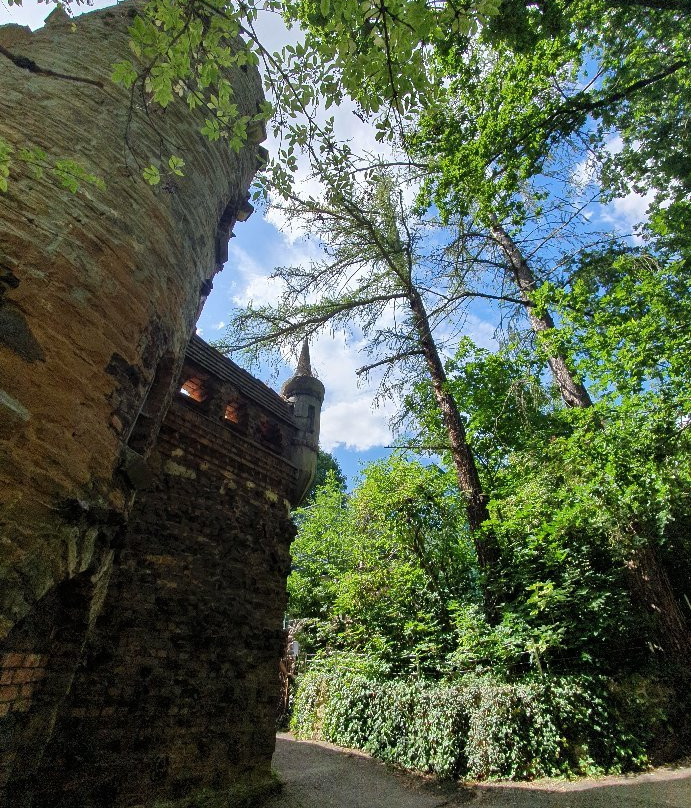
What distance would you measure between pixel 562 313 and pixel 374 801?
8.34 meters

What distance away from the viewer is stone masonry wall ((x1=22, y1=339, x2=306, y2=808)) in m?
3.61

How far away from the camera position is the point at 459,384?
1109 centimetres

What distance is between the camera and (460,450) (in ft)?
30.8

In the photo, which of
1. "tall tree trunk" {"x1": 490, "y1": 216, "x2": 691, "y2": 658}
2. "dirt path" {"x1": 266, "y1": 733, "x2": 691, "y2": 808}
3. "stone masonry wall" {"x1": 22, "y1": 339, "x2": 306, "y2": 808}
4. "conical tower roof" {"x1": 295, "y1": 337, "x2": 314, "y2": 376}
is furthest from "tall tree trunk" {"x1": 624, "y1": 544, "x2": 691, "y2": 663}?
"conical tower roof" {"x1": 295, "y1": 337, "x2": 314, "y2": 376}

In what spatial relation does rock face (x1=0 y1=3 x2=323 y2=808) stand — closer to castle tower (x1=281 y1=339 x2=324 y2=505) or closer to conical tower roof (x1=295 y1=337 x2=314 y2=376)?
castle tower (x1=281 y1=339 x2=324 y2=505)

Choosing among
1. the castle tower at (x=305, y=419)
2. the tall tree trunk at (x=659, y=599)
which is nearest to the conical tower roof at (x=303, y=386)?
the castle tower at (x=305, y=419)

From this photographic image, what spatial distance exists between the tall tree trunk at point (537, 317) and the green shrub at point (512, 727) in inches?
199

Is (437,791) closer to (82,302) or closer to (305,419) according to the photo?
(305,419)

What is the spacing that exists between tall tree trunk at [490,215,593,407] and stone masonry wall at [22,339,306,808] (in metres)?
6.03

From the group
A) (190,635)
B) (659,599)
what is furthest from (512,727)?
(190,635)

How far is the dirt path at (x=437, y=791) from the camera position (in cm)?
512

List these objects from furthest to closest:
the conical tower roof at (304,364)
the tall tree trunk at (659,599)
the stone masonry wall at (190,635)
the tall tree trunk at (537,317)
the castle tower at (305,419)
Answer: the tall tree trunk at (537,317) → the conical tower roof at (304,364) → the tall tree trunk at (659,599) → the castle tower at (305,419) → the stone masonry wall at (190,635)

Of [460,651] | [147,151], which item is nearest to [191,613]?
[147,151]

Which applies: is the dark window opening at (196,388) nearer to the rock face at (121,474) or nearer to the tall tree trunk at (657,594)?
the rock face at (121,474)
